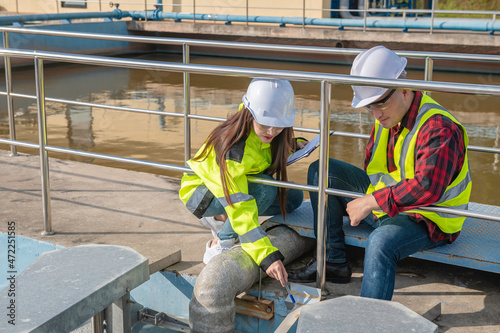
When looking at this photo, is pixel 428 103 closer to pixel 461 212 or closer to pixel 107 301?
pixel 461 212

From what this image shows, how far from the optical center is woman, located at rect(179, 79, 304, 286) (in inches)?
101

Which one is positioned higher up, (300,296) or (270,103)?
(270,103)

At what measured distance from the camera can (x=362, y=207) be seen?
8.09 ft

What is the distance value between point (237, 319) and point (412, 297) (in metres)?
0.74

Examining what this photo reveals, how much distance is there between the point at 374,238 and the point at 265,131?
2.04 ft

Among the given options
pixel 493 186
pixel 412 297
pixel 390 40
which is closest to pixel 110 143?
pixel 493 186

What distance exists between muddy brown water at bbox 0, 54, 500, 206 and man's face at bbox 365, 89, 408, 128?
3286mm

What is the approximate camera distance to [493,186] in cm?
585

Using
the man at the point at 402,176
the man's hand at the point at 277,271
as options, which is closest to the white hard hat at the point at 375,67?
the man at the point at 402,176

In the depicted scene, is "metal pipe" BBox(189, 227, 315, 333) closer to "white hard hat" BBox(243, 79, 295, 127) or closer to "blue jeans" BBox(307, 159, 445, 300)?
"blue jeans" BBox(307, 159, 445, 300)

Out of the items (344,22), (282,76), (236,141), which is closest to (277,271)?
(236,141)

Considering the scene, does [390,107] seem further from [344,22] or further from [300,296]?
[344,22]

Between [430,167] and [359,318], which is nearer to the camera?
[359,318]

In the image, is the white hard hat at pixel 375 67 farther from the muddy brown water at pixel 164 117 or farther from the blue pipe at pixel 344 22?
the blue pipe at pixel 344 22
